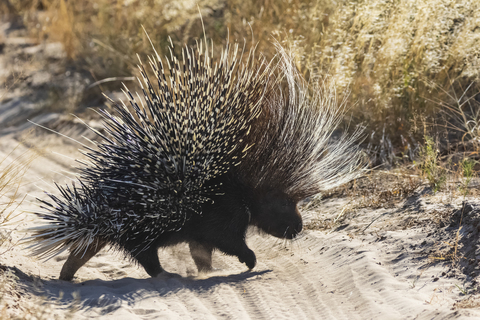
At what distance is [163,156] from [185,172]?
0.17 meters

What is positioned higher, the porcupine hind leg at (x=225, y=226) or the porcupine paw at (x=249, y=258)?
the porcupine hind leg at (x=225, y=226)

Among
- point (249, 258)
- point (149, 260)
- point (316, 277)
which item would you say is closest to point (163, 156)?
point (149, 260)

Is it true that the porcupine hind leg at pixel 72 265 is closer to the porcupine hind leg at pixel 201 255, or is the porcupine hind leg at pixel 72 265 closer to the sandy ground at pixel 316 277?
the sandy ground at pixel 316 277

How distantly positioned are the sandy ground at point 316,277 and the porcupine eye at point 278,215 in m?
0.20

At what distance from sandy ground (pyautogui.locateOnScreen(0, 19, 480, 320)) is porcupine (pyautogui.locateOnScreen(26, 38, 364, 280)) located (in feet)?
0.71

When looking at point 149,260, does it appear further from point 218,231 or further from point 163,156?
point 163,156

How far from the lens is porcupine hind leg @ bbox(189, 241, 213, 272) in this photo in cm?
318

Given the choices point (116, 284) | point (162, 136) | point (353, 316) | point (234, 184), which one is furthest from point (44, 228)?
point (353, 316)

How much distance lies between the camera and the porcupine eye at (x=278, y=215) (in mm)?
3211

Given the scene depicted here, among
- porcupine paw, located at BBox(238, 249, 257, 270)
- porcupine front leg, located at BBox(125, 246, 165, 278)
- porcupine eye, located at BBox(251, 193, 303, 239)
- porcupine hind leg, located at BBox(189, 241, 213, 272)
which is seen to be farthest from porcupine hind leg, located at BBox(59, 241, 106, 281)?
porcupine eye, located at BBox(251, 193, 303, 239)

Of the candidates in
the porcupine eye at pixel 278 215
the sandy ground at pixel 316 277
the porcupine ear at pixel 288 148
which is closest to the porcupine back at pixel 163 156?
the porcupine ear at pixel 288 148

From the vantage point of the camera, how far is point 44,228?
2906 mm

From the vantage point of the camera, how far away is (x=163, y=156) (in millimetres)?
2785

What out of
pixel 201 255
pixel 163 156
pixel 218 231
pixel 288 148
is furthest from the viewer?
pixel 201 255
